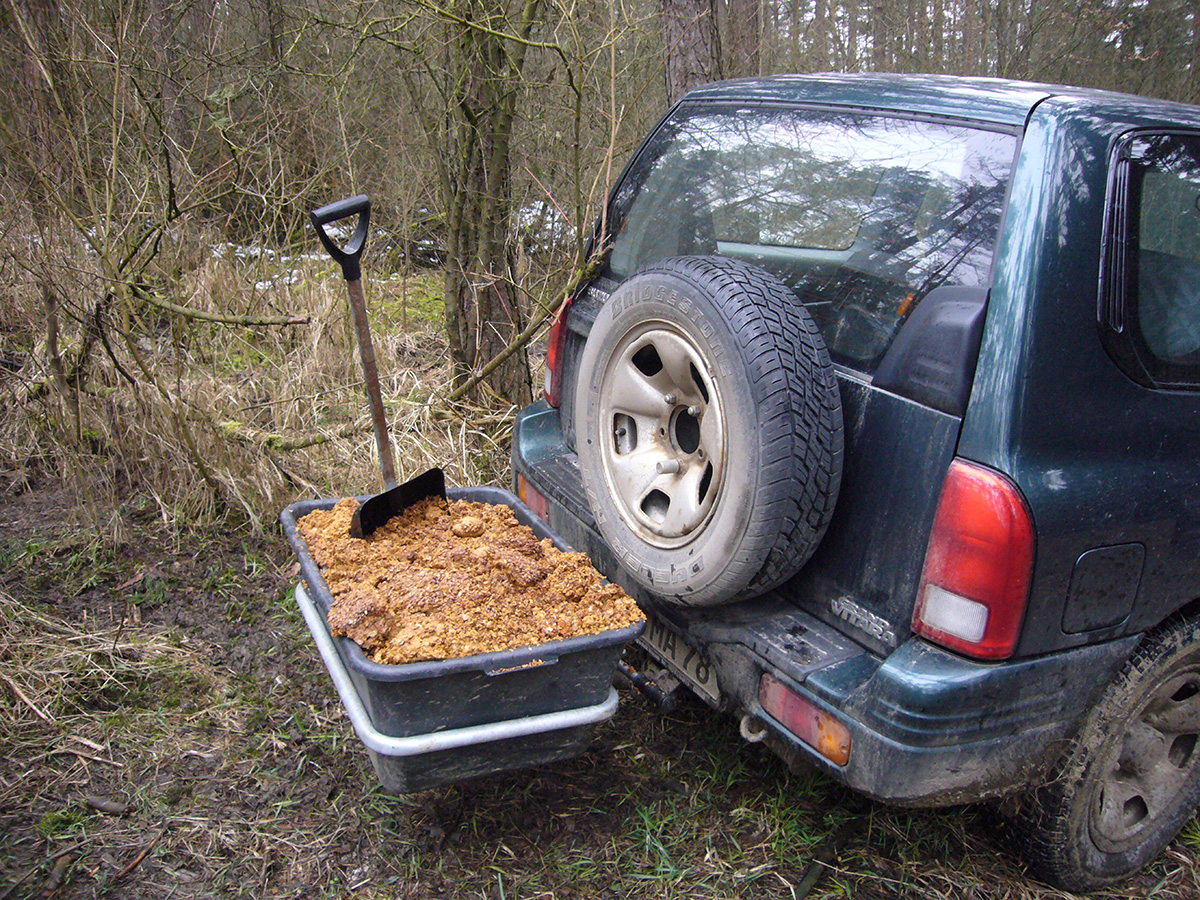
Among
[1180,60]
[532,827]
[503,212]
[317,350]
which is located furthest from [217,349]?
[1180,60]

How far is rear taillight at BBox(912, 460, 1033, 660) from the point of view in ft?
5.80

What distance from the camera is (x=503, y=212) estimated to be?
181 inches

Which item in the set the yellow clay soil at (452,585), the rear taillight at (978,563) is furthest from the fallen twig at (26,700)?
the rear taillight at (978,563)

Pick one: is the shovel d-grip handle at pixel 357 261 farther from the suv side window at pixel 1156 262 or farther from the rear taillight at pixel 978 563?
the suv side window at pixel 1156 262

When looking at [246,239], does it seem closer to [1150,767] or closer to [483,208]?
[483,208]

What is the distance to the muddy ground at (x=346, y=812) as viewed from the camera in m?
2.23

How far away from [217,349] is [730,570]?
3711 millimetres

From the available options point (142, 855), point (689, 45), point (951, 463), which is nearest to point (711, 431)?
point (951, 463)

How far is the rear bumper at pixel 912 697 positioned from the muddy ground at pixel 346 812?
0.47 meters

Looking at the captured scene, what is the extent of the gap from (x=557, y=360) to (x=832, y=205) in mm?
1099

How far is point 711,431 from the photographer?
2074mm

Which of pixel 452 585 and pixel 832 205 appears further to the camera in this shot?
pixel 832 205

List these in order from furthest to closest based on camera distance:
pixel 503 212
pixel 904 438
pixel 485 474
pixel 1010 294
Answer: pixel 503 212 → pixel 485 474 → pixel 904 438 → pixel 1010 294

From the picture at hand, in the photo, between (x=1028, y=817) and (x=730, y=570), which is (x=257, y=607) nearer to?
(x=730, y=570)
